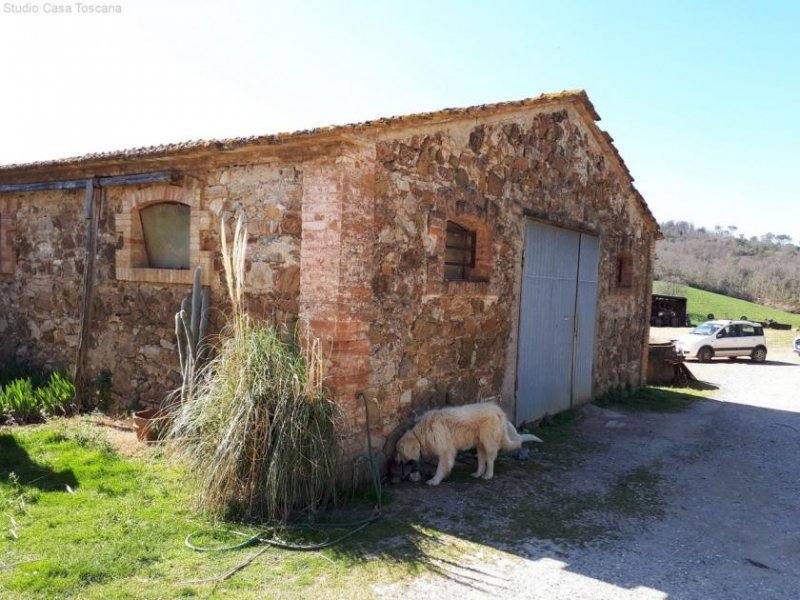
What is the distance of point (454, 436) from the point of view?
5.86 m

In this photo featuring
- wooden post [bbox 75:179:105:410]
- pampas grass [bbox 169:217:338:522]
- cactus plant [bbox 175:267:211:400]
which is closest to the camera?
pampas grass [bbox 169:217:338:522]

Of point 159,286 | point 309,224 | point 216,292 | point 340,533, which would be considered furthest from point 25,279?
point 340,533

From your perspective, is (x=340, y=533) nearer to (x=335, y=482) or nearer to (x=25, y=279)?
(x=335, y=482)

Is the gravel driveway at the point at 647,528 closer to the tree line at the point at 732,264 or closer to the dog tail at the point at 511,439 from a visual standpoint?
the dog tail at the point at 511,439

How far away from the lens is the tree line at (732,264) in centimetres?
5065

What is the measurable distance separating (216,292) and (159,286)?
3.41 feet

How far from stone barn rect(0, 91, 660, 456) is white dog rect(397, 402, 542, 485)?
12.9 inches

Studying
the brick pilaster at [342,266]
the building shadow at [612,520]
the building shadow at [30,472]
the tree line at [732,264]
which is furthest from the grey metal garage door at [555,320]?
the tree line at [732,264]

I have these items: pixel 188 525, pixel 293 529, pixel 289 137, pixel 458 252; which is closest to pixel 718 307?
pixel 458 252

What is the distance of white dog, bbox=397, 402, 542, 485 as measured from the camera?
227 inches

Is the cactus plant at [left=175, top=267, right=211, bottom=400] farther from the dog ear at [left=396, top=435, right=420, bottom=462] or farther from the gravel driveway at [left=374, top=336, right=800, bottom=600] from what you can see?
the gravel driveway at [left=374, top=336, right=800, bottom=600]

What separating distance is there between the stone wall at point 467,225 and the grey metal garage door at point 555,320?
0.25 meters

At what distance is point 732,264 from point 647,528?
67111 millimetres

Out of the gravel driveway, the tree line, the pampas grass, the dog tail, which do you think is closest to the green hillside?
the tree line
